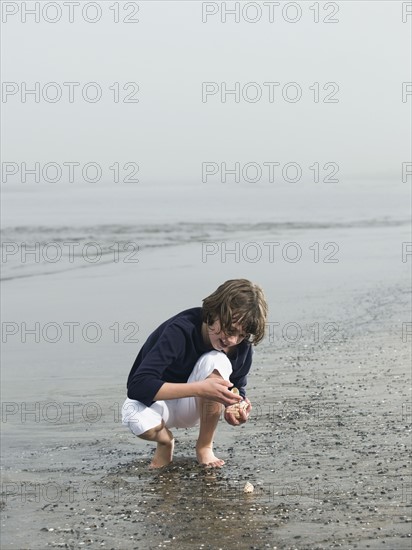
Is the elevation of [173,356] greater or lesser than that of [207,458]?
greater

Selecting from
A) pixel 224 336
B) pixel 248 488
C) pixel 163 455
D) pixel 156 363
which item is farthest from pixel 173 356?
pixel 248 488

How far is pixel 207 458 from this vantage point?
5.18 meters

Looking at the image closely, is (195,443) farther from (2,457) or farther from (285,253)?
(285,253)

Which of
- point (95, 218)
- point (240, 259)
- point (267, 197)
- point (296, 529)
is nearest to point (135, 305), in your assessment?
point (240, 259)

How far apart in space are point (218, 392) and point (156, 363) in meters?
0.36

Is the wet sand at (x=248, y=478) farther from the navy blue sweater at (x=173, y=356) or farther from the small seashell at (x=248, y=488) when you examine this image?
the navy blue sweater at (x=173, y=356)

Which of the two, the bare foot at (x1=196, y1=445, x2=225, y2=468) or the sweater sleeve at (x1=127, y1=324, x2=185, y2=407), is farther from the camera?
the bare foot at (x1=196, y1=445, x2=225, y2=468)

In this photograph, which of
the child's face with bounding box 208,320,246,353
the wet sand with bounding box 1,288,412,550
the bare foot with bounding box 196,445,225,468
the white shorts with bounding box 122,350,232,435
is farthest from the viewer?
the bare foot with bounding box 196,445,225,468

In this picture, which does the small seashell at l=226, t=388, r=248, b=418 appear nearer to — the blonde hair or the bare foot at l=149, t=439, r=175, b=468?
the blonde hair

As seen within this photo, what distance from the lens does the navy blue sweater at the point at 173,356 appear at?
4.94 m

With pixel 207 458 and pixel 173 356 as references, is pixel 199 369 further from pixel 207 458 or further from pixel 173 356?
pixel 207 458

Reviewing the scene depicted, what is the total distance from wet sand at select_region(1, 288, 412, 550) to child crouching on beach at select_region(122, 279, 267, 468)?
24 centimetres

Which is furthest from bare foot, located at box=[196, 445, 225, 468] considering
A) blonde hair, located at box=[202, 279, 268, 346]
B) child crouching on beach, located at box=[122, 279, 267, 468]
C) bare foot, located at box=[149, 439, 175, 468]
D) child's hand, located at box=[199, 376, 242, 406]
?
blonde hair, located at box=[202, 279, 268, 346]

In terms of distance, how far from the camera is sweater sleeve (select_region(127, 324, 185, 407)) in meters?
4.93
